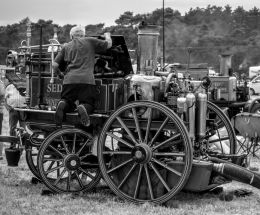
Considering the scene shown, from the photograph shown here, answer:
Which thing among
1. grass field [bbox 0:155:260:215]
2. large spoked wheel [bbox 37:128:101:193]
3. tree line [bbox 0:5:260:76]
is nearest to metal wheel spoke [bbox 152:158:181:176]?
grass field [bbox 0:155:260:215]

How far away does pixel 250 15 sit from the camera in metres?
71.9

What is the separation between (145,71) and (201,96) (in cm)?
74

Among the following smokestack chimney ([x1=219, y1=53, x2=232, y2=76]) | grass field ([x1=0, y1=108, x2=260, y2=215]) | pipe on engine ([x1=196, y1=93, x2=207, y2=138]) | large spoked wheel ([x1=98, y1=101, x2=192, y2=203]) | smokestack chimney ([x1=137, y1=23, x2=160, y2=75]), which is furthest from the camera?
smokestack chimney ([x1=219, y1=53, x2=232, y2=76])

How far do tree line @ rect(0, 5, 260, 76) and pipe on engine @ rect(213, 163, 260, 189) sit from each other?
42.2m

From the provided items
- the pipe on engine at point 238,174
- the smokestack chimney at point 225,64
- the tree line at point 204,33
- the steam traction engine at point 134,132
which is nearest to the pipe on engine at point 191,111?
the steam traction engine at point 134,132

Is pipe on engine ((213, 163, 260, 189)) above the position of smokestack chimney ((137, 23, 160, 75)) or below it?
below

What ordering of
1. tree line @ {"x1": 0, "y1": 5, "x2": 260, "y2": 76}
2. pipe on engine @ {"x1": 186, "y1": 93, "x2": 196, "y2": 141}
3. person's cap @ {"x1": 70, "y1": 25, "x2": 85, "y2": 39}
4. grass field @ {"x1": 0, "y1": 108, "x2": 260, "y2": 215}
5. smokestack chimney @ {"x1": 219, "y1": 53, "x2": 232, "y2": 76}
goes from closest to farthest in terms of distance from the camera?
grass field @ {"x1": 0, "y1": 108, "x2": 260, "y2": 215}, pipe on engine @ {"x1": 186, "y1": 93, "x2": 196, "y2": 141}, person's cap @ {"x1": 70, "y1": 25, "x2": 85, "y2": 39}, smokestack chimney @ {"x1": 219, "y1": 53, "x2": 232, "y2": 76}, tree line @ {"x1": 0, "y1": 5, "x2": 260, "y2": 76}

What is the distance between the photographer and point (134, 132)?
650cm

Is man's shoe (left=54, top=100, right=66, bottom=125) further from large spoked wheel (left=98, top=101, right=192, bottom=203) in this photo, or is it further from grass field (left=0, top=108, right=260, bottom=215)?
grass field (left=0, top=108, right=260, bottom=215)

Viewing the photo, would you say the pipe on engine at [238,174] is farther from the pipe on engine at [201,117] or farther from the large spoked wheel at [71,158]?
the large spoked wheel at [71,158]

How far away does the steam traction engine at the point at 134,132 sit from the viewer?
241 inches

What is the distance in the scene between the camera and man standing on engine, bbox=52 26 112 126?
21.5 ft

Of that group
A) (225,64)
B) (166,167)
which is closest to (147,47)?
(166,167)

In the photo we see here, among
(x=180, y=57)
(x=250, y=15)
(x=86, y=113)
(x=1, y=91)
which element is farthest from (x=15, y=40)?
(x=86, y=113)
